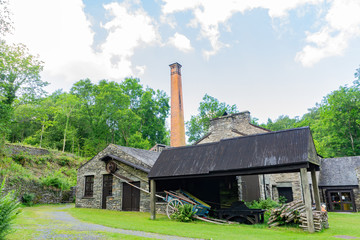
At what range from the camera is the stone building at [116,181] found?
53.4ft

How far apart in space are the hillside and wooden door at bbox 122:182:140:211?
836 cm

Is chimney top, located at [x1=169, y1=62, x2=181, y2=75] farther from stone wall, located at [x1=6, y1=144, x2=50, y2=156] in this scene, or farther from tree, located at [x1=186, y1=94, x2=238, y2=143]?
stone wall, located at [x1=6, y1=144, x2=50, y2=156]

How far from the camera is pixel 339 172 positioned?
21.3m

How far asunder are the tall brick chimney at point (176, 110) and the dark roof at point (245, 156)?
13783 millimetres

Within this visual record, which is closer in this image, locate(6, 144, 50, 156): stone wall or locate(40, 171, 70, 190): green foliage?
locate(40, 171, 70, 190): green foliage

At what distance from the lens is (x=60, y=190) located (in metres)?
22.6

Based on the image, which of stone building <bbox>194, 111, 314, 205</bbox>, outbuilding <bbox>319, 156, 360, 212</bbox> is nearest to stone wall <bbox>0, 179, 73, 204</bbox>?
stone building <bbox>194, 111, 314, 205</bbox>

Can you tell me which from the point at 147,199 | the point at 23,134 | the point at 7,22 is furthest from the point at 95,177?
the point at 23,134

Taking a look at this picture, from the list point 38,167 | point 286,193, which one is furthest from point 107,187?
point 286,193

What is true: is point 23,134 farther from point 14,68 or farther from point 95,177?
point 95,177

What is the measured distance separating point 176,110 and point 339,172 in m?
16.9

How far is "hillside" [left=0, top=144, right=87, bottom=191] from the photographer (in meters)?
20.3

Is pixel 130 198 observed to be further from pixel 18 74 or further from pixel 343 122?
pixel 343 122

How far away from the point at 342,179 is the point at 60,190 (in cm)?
2460
